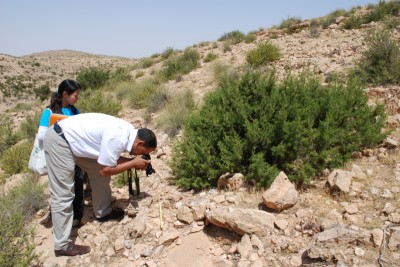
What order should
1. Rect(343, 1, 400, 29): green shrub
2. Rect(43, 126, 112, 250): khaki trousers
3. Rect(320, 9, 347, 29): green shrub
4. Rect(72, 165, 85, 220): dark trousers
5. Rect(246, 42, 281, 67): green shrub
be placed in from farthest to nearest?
Rect(320, 9, 347, 29): green shrub, Rect(343, 1, 400, 29): green shrub, Rect(246, 42, 281, 67): green shrub, Rect(72, 165, 85, 220): dark trousers, Rect(43, 126, 112, 250): khaki trousers

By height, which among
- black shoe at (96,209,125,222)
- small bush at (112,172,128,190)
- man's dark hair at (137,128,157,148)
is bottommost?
black shoe at (96,209,125,222)

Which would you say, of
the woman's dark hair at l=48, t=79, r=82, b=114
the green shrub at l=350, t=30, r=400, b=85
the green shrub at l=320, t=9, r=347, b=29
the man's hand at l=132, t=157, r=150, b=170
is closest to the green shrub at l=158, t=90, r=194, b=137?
the woman's dark hair at l=48, t=79, r=82, b=114

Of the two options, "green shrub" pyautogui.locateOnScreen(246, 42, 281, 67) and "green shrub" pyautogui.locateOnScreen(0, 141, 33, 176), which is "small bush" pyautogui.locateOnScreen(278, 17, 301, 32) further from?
"green shrub" pyautogui.locateOnScreen(0, 141, 33, 176)

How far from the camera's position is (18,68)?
42.2m

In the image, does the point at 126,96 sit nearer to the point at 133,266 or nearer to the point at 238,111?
the point at 238,111

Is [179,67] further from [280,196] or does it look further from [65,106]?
[280,196]

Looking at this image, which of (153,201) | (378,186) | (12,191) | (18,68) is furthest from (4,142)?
(18,68)

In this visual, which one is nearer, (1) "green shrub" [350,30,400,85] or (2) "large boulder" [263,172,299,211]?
(2) "large boulder" [263,172,299,211]

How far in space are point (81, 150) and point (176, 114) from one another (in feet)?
12.7

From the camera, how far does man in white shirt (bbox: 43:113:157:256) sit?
291 centimetres

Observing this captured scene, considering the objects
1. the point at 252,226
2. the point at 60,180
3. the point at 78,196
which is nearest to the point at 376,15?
the point at 252,226

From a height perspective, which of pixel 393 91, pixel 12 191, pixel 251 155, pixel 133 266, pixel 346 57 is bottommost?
pixel 133 266

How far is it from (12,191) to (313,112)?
425 cm

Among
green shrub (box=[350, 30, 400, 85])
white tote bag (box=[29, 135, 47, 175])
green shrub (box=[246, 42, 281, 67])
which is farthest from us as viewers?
green shrub (box=[246, 42, 281, 67])
